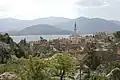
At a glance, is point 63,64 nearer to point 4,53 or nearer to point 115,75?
point 115,75

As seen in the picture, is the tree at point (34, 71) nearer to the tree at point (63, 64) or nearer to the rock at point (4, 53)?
the tree at point (63, 64)

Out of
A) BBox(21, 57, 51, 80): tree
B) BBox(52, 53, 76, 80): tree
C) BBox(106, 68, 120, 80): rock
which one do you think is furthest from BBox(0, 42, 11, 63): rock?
BBox(21, 57, 51, 80): tree

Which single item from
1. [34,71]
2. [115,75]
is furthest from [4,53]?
[34,71]

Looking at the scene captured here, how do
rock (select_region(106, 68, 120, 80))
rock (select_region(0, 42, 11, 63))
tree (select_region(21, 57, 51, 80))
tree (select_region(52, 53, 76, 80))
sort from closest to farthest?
tree (select_region(21, 57, 51, 80))
tree (select_region(52, 53, 76, 80))
rock (select_region(106, 68, 120, 80))
rock (select_region(0, 42, 11, 63))

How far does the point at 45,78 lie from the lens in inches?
853

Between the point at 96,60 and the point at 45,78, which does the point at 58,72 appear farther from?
the point at 96,60

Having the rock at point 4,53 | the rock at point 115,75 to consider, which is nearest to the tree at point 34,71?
the rock at point 115,75

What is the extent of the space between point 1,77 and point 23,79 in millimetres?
3583

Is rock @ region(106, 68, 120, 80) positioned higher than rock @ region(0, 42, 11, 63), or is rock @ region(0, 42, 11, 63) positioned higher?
rock @ region(0, 42, 11, 63)

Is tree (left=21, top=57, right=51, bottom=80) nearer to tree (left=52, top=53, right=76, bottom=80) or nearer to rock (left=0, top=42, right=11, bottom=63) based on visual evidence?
tree (left=52, top=53, right=76, bottom=80)

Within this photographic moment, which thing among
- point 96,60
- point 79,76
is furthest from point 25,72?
point 96,60

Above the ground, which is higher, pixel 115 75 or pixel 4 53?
pixel 4 53

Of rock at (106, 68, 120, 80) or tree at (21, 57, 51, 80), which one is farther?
rock at (106, 68, 120, 80)

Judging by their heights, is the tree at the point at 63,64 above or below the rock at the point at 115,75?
above
